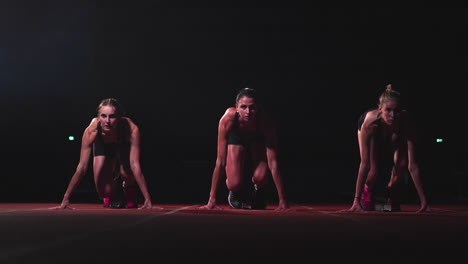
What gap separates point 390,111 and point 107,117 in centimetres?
342

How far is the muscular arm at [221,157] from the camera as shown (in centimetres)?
714

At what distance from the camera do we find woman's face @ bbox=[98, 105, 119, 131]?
26.1 feet

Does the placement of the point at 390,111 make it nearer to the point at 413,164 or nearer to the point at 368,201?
the point at 413,164

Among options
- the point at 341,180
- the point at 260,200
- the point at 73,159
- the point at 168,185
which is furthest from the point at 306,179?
the point at 260,200

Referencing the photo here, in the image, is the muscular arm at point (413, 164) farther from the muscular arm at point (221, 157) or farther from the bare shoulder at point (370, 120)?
the muscular arm at point (221, 157)

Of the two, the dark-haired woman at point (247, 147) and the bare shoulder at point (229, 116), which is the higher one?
the bare shoulder at point (229, 116)

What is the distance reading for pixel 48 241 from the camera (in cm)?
367

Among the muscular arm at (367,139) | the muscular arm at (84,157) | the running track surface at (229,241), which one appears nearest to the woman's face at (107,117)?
the muscular arm at (84,157)

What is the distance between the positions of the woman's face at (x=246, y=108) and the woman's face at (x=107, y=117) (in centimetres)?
159

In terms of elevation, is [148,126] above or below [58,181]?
above

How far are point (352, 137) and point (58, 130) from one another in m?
8.70

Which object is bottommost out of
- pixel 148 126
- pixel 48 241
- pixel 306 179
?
pixel 48 241

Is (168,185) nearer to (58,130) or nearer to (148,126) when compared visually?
(148,126)

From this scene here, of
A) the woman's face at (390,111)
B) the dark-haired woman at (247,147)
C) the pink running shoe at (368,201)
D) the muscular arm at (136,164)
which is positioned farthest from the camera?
the pink running shoe at (368,201)
